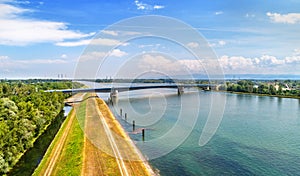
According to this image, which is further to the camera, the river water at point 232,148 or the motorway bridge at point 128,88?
the motorway bridge at point 128,88

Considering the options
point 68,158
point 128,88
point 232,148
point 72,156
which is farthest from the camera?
point 128,88

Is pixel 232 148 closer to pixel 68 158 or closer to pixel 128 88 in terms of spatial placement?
pixel 68 158

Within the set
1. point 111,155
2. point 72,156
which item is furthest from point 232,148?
point 72,156

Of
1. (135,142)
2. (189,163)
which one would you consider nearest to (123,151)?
(135,142)

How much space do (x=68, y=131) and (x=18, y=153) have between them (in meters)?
9.51

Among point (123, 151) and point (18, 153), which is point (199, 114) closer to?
point (123, 151)

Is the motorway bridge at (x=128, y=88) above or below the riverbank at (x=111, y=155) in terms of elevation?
above

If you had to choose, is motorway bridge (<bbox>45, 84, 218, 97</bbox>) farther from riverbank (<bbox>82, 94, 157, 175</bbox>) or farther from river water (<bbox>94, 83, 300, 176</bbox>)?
riverbank (<bbox>82, 94, 157, 175</bbox>)

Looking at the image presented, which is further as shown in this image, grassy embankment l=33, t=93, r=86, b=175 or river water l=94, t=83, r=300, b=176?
river water l=94, t=83, r=300, b=176

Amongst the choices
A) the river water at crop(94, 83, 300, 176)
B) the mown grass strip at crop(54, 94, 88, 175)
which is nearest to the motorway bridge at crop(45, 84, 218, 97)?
the river water at crop(94, 83, 300, 176)

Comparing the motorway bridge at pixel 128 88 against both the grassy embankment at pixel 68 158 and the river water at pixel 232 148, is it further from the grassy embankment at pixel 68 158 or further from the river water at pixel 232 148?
the grassy embankment at pixel 68 158

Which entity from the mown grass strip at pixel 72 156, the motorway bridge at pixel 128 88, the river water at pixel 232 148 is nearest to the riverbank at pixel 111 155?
the mown grass strip at pixel 72 156

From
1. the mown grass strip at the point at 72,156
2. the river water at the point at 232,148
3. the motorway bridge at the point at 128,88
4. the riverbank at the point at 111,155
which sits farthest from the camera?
the motorway bridge at the point at 128,88

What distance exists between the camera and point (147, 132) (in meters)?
33.8
